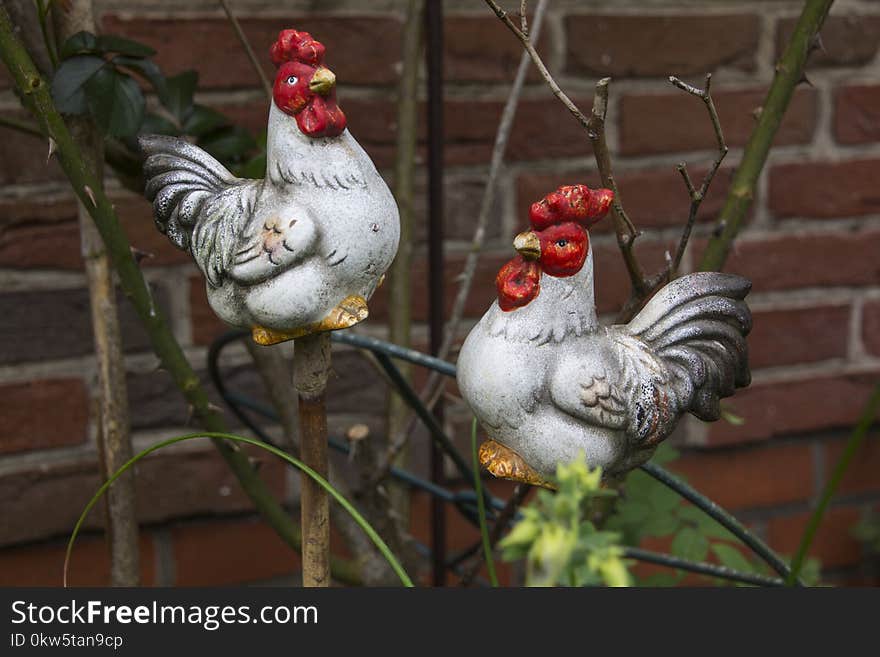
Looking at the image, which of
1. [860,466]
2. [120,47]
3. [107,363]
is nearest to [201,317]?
[107,363]

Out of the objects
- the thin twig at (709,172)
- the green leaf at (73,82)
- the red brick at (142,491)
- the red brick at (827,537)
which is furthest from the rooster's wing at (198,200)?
the red brick at (827,537)

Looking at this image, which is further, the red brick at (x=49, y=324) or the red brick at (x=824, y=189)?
the red brick at (x=824, y=189)

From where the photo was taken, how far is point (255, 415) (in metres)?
1.00

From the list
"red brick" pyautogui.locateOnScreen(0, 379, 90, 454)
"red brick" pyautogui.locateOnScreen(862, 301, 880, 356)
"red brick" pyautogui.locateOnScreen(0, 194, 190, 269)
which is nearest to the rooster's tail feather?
"red brick" pyautogui.locateOnScreen(0, 194, 190, 269)

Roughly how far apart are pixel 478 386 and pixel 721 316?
126 mm

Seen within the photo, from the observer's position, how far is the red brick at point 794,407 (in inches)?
43.0

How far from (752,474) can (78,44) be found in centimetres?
83

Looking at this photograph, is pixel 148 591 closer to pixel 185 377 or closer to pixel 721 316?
A: pixel 185 377

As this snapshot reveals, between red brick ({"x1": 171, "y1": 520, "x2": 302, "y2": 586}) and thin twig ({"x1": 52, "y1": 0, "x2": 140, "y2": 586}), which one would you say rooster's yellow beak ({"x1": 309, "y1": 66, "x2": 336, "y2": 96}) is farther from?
red brick ({"x1": 171, "y1": 520, "x2": 302, "y2": 586})

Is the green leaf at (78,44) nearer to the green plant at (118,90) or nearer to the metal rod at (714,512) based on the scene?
the green plant at (118,90)

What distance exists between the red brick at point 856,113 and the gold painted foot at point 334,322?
2.42ft

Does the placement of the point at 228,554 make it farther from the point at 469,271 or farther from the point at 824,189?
the point at 824,189

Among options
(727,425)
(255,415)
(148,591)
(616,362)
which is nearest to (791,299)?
(727,425)

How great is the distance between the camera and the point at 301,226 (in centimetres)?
46
